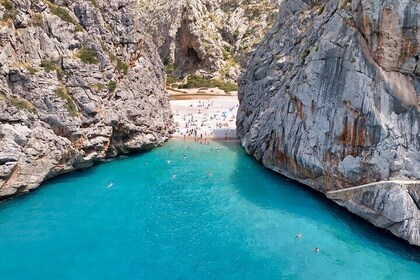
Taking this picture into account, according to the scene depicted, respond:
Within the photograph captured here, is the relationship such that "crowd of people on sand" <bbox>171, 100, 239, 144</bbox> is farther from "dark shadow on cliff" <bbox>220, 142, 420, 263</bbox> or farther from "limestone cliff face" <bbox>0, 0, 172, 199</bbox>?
"dark shadow on cliff" <bbox>220, 142, 420, 263</bbox>

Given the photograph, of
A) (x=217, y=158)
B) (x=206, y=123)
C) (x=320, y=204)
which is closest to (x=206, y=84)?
(x=206, y=123)

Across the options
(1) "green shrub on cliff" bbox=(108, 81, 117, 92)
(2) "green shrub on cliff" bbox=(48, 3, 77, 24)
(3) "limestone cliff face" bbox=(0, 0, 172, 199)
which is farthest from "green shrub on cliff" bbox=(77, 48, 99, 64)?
(2) "green shrub on cliff" bbox=(48, 3, 77, 24)

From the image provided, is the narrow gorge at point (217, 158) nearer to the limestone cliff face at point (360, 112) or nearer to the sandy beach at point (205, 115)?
the limestone cliff face at point (360, 112)

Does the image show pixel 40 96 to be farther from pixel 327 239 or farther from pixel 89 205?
A: pixel 327 239

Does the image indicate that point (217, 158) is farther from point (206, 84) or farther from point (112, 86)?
point (206, 84)

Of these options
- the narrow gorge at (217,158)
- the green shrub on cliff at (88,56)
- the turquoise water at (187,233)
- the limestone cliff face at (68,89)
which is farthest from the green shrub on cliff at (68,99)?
the turquoise water at (187,233)
